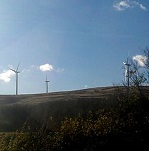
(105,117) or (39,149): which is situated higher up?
(105,117)

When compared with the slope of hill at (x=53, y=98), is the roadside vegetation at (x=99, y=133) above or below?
below

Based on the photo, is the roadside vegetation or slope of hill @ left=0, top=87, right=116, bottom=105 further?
slope of hill @ left=0, top=87, right=116, bottom=105

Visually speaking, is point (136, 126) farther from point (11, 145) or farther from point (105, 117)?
point (11, 145)

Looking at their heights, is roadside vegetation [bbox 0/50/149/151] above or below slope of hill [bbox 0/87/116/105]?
below

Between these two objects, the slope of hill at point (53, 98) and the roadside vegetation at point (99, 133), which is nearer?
the roadside vegetation at point (99, 133)

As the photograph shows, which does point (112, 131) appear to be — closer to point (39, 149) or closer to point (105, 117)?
point (105, 117)

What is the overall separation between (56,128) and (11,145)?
1948 millimetres

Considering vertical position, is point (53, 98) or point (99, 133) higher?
point (53, 98)

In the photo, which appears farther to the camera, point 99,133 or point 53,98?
point 53,98

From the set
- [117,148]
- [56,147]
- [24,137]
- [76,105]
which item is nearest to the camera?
[117,148]

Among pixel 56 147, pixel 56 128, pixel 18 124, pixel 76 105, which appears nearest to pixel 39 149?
pixel 56 147

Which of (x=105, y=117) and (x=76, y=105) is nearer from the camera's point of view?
(x=105, y=117)

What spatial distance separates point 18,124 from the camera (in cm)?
5375

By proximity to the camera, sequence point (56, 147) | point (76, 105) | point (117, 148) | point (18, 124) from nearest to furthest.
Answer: point (117, 148), point (56, 147), point (18, 124), point (76, 105)
